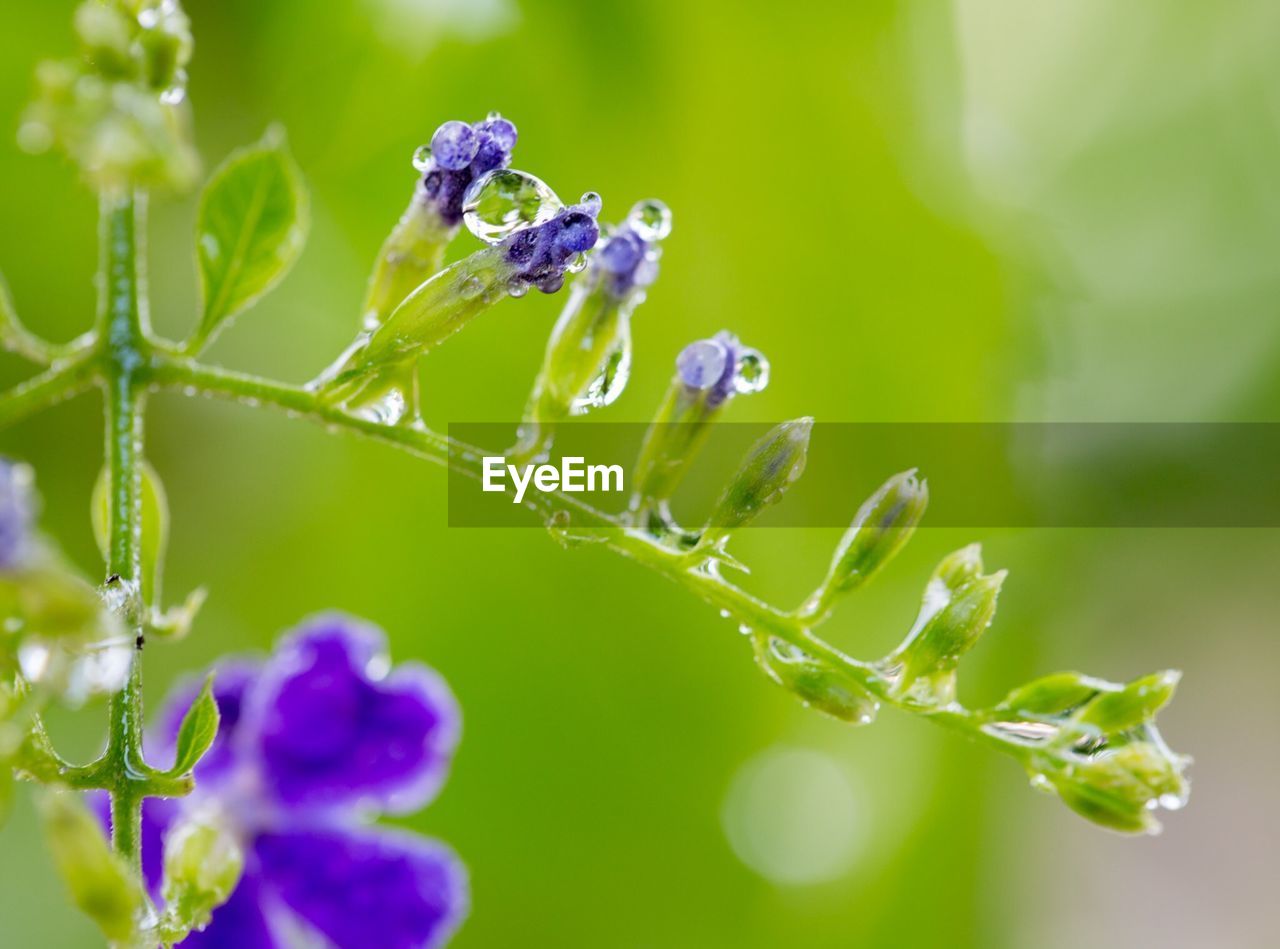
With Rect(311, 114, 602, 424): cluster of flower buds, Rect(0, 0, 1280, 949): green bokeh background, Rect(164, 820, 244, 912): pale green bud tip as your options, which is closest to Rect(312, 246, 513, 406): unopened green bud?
Rect(311, 114, 602, 424): cluster of flower buds

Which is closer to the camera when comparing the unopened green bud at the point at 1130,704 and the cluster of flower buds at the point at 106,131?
the cluster of flower buds at the point at 106,131

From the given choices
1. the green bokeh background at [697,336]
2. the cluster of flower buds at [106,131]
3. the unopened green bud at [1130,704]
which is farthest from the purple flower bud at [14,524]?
the green bokeh background at [697,336]

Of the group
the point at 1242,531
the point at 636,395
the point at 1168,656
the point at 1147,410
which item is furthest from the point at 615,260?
the point at 1168,656

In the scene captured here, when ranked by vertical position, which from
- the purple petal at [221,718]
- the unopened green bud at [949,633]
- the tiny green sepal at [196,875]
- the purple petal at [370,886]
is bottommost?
the purple petal at [370,886]

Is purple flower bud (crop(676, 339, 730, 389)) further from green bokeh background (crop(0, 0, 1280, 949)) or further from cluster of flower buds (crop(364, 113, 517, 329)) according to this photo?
green bokeh background (crop(0, 0, 1280, 949))

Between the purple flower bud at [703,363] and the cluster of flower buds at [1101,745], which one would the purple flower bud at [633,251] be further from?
the cluster of flower buds at [1101,745]

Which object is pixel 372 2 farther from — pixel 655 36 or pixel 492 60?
pixel 655 36
